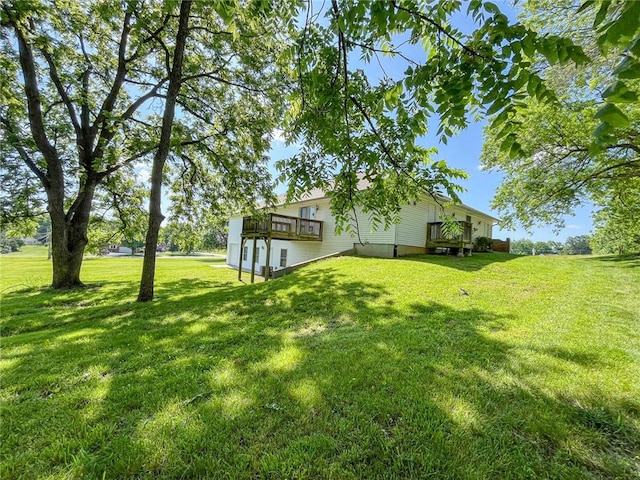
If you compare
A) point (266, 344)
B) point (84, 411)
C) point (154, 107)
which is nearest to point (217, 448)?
point (84, 411)

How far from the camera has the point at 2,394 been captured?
8.75ft

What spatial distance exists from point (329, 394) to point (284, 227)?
507 inches

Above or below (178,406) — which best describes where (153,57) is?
above

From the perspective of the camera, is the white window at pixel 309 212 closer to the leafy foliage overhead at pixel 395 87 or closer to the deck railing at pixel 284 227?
the deck railing at pixel 284 227

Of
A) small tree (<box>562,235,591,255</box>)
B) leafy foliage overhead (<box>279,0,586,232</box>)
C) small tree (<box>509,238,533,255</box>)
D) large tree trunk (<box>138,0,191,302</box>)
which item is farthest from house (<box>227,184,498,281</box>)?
small tree (<box>562,235,591,255</box>)

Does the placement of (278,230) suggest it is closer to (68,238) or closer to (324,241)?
(324,241)

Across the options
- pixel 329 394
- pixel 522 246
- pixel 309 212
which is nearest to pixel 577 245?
pixel 522 246

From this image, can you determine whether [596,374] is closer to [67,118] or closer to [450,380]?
[450,380]

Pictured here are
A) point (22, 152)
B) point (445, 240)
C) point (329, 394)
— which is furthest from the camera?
point (445, 240)

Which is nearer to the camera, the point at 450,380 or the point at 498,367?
the point at 450,380

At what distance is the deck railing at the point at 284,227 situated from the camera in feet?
45.8

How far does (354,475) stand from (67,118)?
13.6m

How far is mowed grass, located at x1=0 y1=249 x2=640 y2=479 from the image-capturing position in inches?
71.5

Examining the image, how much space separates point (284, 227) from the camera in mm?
15078
